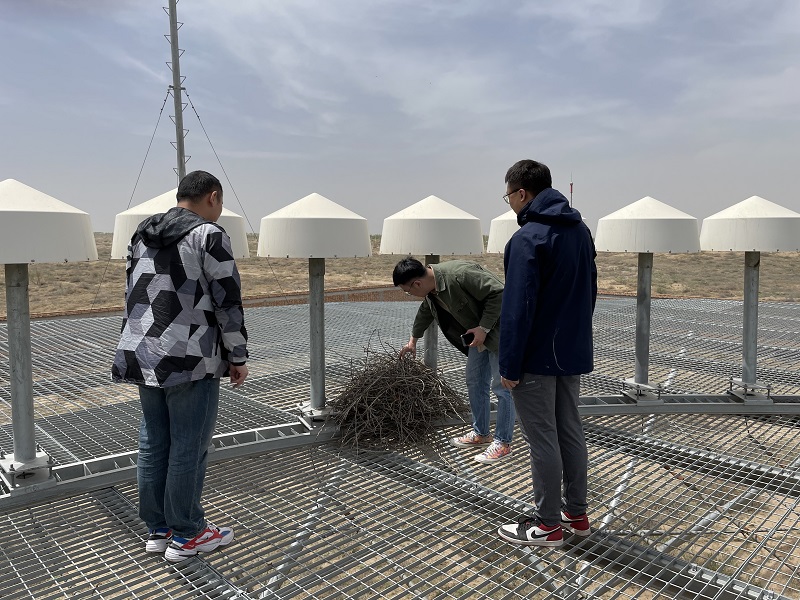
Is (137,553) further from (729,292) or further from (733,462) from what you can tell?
(729,292)

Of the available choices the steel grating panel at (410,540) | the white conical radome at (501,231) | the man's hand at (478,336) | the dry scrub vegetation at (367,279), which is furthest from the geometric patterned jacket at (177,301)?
the dry scrub vegetation at (367,279)

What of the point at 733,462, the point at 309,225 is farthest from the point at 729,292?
the point at 309,225

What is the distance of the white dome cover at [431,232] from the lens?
3506mm

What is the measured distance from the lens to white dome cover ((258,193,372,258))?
323 centimetres

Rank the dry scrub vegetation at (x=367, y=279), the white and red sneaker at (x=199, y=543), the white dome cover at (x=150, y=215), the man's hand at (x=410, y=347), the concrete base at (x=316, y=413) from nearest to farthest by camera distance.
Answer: the white and red sneaker at (x=199, y=543) → the white dome cover at (x=150, y=215) → the concrete base at (x=316, y=413) → the man's hand at (x=410, y=347) → the dry scrub vegetation at (x=367, y=279)

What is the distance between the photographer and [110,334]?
7066mm

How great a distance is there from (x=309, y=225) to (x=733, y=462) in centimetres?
258

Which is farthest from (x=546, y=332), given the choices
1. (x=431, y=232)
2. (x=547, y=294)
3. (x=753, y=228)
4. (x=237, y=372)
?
(x=753, y=228)

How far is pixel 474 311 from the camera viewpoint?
3.32 metres

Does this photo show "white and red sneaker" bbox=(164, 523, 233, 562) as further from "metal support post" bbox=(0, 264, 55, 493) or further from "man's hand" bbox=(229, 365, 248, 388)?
"metal support post" bbox=(0, 264, 55, 493)

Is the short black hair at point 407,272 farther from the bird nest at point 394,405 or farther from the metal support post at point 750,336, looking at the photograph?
the metal support post at point 750,336

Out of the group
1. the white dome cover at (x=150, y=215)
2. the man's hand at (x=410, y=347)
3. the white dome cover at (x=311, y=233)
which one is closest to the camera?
the white dome cover at (x=150, y=215)

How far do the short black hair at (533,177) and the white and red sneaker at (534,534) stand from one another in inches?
52.2

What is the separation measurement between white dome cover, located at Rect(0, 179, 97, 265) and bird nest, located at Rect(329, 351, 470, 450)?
1641mm
